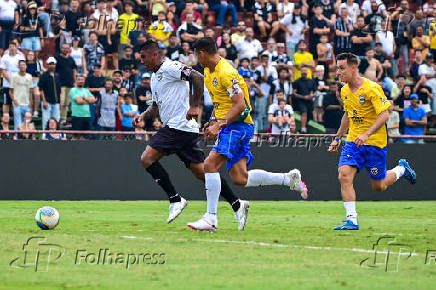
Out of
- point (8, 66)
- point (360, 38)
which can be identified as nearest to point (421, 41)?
point (360, 38)

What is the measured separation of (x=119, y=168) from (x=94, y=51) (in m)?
3.76

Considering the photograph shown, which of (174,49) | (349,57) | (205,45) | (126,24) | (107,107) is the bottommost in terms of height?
(107,107)

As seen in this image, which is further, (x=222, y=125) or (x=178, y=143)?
(x=178, y=143)

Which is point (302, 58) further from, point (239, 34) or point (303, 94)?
point (239, 34)

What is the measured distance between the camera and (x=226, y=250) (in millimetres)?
9430

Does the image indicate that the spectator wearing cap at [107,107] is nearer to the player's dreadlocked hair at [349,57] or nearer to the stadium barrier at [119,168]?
the stadium barrier at [119,168]

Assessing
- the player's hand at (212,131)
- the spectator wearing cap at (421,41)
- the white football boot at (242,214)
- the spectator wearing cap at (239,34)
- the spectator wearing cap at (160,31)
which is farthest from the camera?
the spectator wearing cap at (421,41)

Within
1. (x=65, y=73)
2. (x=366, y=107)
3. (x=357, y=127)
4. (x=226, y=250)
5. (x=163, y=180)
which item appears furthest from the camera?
(x=65, y=73)

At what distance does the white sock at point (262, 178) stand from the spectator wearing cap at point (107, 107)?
899 centimetres

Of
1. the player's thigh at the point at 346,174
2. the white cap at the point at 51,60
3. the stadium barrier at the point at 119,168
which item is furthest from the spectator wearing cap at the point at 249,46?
the player's thigh at the point at 346,174

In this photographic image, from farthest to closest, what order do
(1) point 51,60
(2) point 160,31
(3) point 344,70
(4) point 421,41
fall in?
1. (4) point 421,41
2. (2) point 160,31
3. (1) point 51,60
4. (3) point 344,70

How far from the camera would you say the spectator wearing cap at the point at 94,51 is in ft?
76.2

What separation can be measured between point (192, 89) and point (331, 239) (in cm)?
273

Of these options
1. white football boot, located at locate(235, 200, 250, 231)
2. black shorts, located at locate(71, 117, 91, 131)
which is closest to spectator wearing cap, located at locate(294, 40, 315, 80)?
black shorts, located at locate(71, 117, 91, 131)
